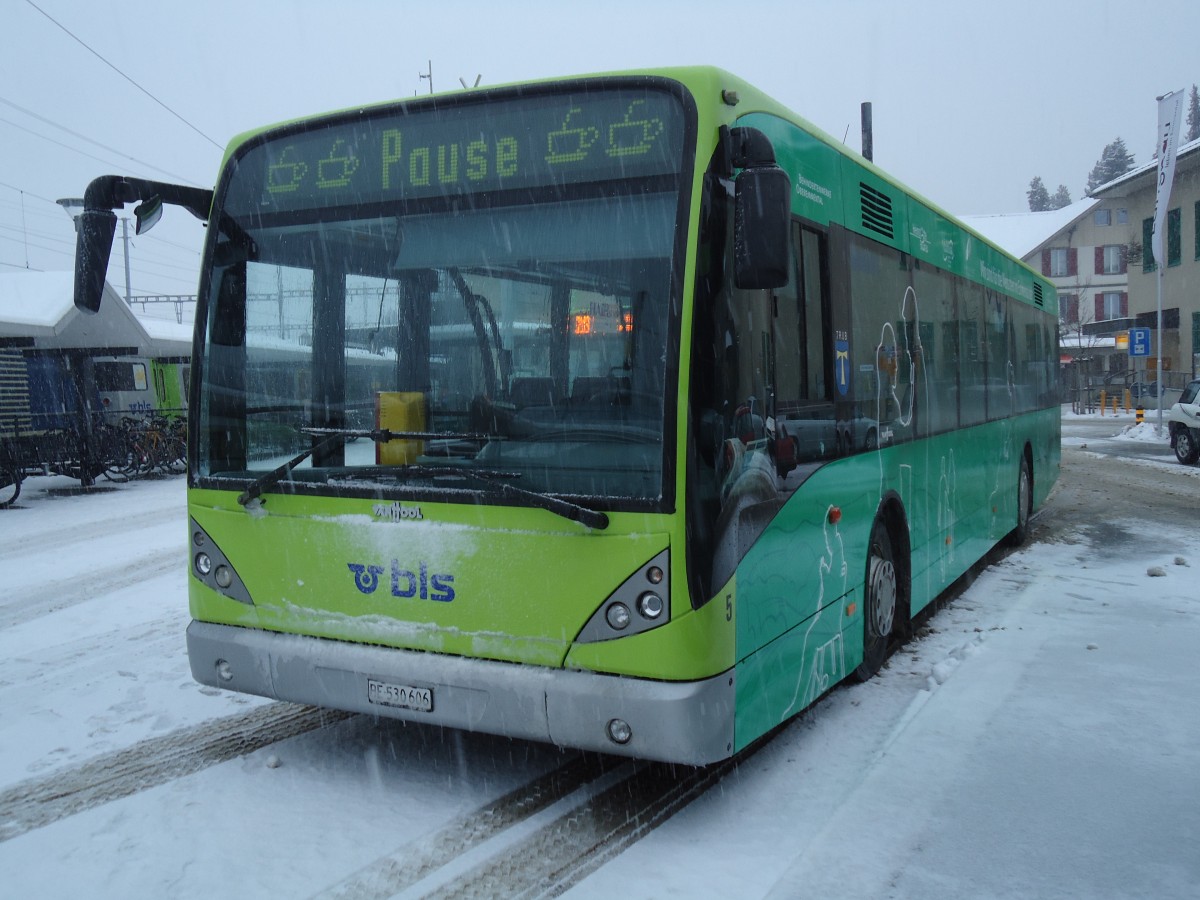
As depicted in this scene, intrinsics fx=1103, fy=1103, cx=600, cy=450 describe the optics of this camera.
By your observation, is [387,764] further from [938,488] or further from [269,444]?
[938,488]

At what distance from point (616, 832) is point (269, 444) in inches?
87.1

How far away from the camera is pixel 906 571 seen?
22.0 feet

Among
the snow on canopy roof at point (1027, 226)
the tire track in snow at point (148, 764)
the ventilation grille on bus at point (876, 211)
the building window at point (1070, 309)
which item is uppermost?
the snow on canopy roof at point (1027, 226)

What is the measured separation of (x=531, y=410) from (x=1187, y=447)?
21784 millimetres

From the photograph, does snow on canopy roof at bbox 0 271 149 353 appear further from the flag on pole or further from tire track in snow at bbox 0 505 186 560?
the flag on pole

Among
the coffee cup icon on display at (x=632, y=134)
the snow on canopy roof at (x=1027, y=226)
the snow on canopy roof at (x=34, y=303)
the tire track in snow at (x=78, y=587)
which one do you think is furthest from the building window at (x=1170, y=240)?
the coffee cup icon on display at (x=632, y=134)

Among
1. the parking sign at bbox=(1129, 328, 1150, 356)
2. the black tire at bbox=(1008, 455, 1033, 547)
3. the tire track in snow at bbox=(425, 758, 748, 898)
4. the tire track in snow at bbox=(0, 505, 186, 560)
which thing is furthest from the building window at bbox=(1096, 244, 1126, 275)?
the tire track in snow at bbox=(425, 758, 748, 898)

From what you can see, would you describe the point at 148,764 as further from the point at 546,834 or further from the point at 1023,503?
the point at 1023,503

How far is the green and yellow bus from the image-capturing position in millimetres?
4035

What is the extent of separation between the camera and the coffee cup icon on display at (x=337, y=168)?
4.71 m

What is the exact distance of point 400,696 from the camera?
4.44 m

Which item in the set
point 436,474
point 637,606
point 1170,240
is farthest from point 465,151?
point 1170,240

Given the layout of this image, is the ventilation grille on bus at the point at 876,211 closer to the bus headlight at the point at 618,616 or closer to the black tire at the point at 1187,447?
the bus headlight at the point at 618,616

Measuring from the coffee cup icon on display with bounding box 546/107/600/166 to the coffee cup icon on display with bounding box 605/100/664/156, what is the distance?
0.07 metres
